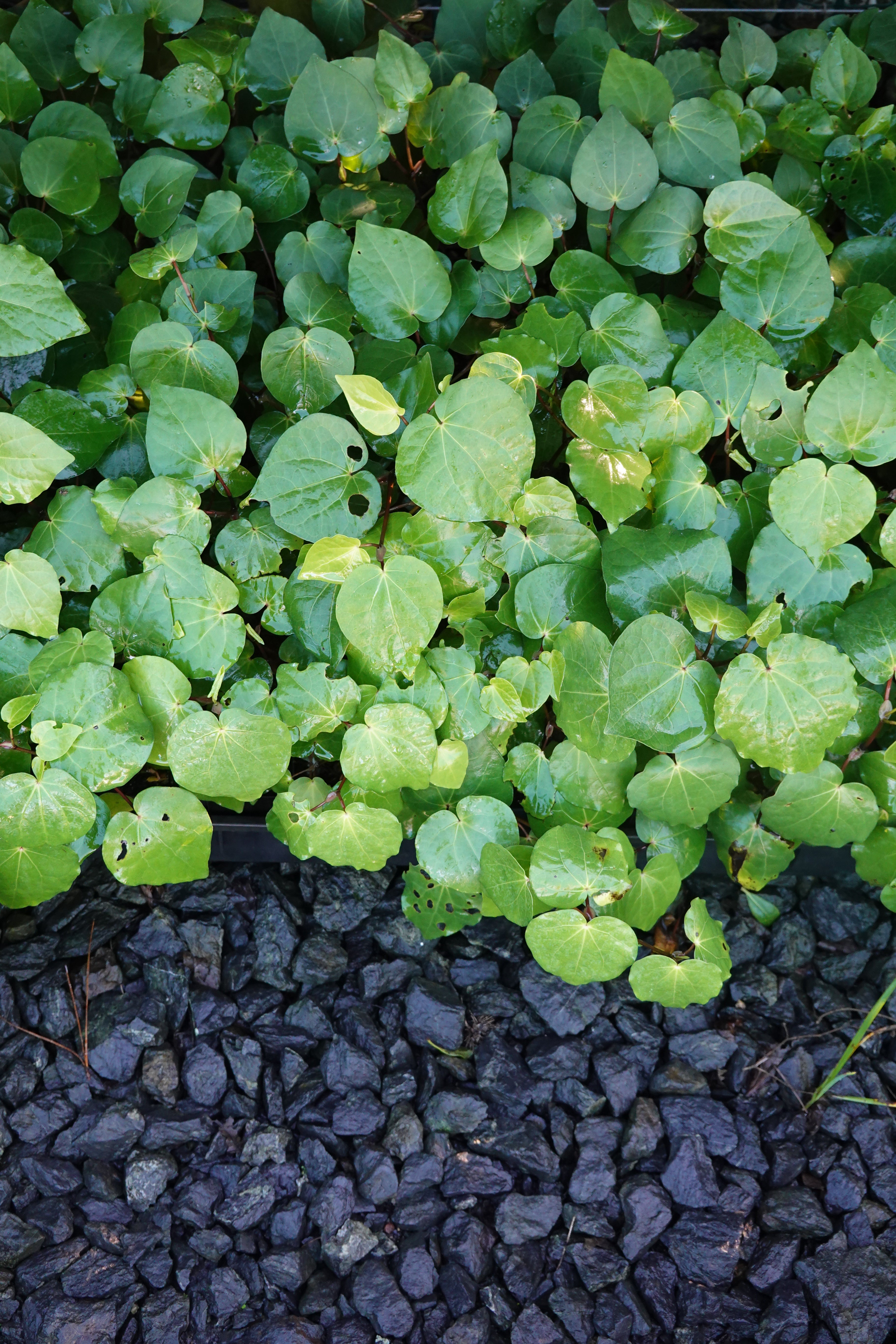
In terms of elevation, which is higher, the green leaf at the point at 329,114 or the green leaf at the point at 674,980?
the green leaf at the point at 329,114

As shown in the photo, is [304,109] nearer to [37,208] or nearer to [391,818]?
[37,208]

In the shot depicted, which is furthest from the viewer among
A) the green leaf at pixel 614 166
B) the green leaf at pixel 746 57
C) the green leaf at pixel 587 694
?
the green leaf at pixel 746 57

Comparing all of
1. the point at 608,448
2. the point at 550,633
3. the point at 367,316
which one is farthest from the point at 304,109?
the point at 550,633

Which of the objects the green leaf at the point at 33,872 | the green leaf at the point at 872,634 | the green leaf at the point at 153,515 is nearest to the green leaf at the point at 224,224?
the green leaf at the point at 153,515

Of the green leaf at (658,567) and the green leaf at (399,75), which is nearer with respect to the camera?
the green leaf at (658,567)

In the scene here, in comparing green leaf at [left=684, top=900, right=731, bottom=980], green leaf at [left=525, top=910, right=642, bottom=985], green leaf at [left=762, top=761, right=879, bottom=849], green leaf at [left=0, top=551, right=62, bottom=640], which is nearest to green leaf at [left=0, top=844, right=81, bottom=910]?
green leaf at [left=0, top=551, right=62, bottom=640]

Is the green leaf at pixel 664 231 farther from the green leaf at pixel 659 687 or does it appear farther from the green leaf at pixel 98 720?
the green leaf at pixel 98 720

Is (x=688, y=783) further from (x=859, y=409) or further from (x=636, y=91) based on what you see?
(x=636, y=91)
